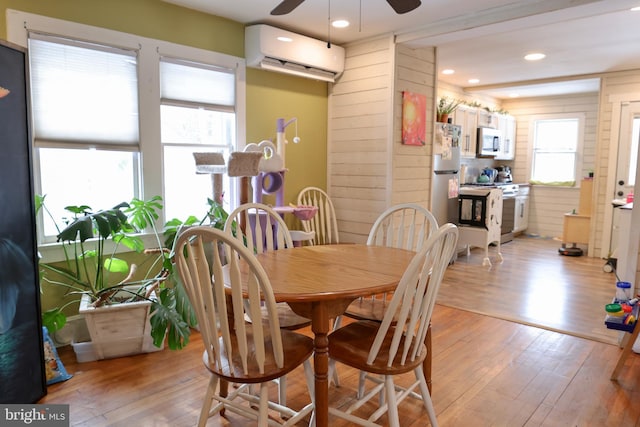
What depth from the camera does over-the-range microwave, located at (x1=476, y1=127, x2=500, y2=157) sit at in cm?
647

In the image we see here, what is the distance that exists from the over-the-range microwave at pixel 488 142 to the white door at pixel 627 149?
164 centimetres

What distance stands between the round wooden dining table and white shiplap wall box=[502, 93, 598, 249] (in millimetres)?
6012

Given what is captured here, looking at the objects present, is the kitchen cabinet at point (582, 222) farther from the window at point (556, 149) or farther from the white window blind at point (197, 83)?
the white window blind at point (197, 83)

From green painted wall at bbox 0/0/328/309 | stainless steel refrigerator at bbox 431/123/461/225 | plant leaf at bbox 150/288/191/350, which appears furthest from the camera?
stainless steel refrigerator at bbox 431/123/461/225

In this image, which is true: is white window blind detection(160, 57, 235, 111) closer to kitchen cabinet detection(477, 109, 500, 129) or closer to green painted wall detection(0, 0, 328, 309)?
green painted wall detection(0, 0, 328, 309)

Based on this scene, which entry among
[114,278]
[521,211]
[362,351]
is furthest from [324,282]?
[521,211]

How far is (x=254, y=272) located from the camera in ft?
4.83

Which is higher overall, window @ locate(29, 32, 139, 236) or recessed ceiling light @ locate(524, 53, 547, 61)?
recessed ceiling light @ locate(524, 53, 547, 61)

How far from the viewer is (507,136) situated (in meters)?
7.27

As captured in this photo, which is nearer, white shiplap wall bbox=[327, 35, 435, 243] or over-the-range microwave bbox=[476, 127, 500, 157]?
white shiplap wall bbox=[327, 35, 435, 243]

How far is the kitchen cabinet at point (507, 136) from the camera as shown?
706 cm

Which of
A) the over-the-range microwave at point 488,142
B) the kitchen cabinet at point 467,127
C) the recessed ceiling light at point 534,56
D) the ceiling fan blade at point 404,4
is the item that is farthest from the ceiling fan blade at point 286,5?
the over-the-range microwave at point 488,142

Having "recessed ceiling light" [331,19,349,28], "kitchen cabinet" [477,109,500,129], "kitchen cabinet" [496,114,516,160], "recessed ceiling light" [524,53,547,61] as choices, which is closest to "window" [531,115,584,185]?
"kitchen cabinet" [496,114,516,160]

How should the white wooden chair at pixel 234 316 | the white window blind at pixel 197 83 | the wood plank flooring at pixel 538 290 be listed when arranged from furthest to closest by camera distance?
1. the wood plank flooring at pixel 538 290
2. the white window blind at pixel 197 83
3. the white wooden chair at pixel 234 316
